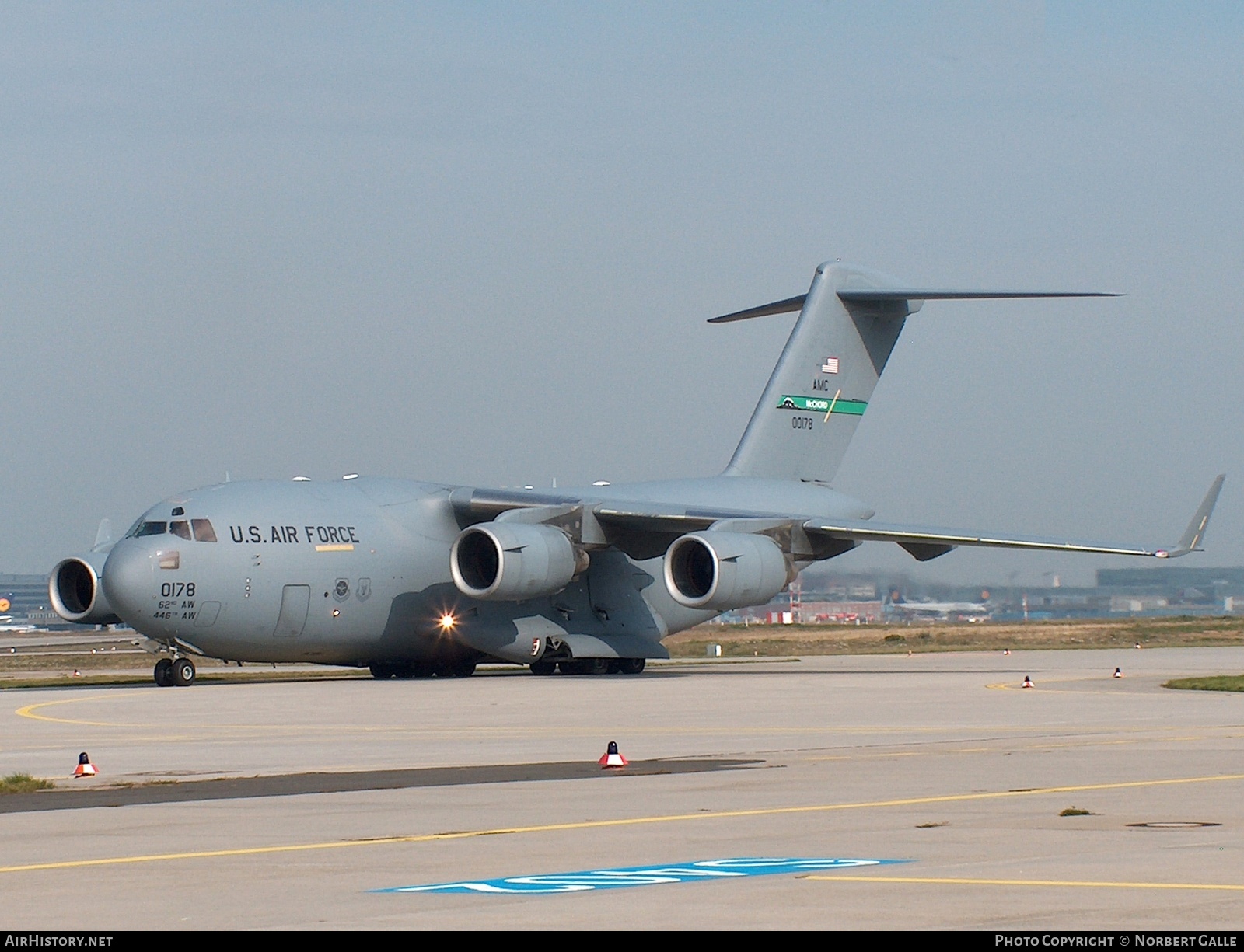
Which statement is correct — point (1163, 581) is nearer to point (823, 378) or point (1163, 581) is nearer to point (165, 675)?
point (823, 378)

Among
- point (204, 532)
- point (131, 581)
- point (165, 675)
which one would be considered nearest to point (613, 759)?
point (131, 581)

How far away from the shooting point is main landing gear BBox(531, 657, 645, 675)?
127 ft

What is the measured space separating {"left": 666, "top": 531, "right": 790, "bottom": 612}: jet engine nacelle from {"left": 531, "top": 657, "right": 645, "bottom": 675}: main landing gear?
3.74m

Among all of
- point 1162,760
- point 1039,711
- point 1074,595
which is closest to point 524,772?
point 1162,760

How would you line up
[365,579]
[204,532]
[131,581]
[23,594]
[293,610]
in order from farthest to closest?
[23,594] < [365,579] < [293,610] < [204,532] < [131,581]

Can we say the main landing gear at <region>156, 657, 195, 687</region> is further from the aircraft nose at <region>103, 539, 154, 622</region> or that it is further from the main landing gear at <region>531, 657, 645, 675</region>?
the main landing gear at <region>531, 657, 645, 675</region>

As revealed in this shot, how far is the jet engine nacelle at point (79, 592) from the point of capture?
1404 inches

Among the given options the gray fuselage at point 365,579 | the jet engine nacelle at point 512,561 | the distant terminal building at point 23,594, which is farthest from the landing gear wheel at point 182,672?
the distant terminal building at point 23,594

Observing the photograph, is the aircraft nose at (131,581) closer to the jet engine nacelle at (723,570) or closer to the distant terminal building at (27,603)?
the jet engine nacelle at (723,570)

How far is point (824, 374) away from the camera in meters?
42.6

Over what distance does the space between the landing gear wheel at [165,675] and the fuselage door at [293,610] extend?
1.91 m

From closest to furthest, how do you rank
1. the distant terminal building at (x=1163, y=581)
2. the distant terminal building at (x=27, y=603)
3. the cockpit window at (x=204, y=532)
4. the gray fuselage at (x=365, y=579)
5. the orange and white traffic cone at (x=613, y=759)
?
the orange and white traffic cone at (x=613, y=759), the gray fuselage at (x=365, y=579), the cockpit window at (x=204, y=532), the distant terminal building at (x=1163, y=581), the distant terminal building at (x=27, y=603)

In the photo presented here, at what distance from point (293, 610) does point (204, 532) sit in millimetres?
2289

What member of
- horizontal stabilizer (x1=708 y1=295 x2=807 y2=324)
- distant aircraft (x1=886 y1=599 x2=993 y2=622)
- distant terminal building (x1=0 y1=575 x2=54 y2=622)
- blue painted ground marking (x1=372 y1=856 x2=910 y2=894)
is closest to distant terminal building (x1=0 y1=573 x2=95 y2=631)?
distant terminal building (x1=0 y1=575 x2=54 y2=622)
